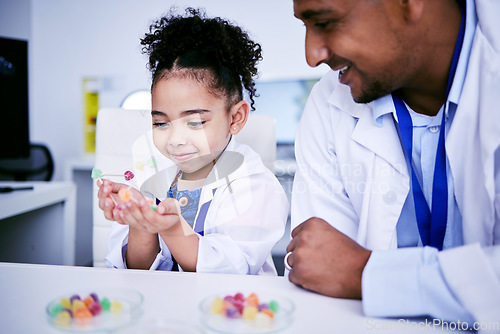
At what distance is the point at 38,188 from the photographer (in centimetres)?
149

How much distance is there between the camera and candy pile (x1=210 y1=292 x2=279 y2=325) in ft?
1.64

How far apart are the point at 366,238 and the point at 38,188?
122cm

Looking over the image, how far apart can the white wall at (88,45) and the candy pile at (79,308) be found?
2940 millimetres

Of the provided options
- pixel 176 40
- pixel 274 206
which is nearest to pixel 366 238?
pixel 274 206

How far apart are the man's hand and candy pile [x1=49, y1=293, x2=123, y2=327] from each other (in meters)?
0.27

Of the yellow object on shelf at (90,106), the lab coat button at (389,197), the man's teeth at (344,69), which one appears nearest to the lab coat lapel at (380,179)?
the lab coat button at (389,197)

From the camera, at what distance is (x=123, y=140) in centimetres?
119

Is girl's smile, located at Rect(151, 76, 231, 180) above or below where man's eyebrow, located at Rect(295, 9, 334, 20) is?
below

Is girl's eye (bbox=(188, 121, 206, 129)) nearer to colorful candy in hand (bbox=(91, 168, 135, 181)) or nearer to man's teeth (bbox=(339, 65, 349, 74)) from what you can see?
colorful candy in hand (bbox=(91, 168, 135, 181))

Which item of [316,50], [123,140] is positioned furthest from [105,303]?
[123,140]

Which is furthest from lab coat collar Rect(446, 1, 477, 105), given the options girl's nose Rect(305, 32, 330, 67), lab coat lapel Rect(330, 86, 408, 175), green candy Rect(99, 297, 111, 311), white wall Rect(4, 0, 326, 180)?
white wall Rect(4, 0, 326, 180)

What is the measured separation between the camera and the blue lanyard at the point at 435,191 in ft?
2.61

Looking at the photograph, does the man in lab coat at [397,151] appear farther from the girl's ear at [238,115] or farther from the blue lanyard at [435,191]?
the girl's ear at [238,115]

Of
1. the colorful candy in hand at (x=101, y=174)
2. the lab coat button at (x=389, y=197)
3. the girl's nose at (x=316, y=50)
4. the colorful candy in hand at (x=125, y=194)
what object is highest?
Result: the girl's nose at (x=316, y=50)
